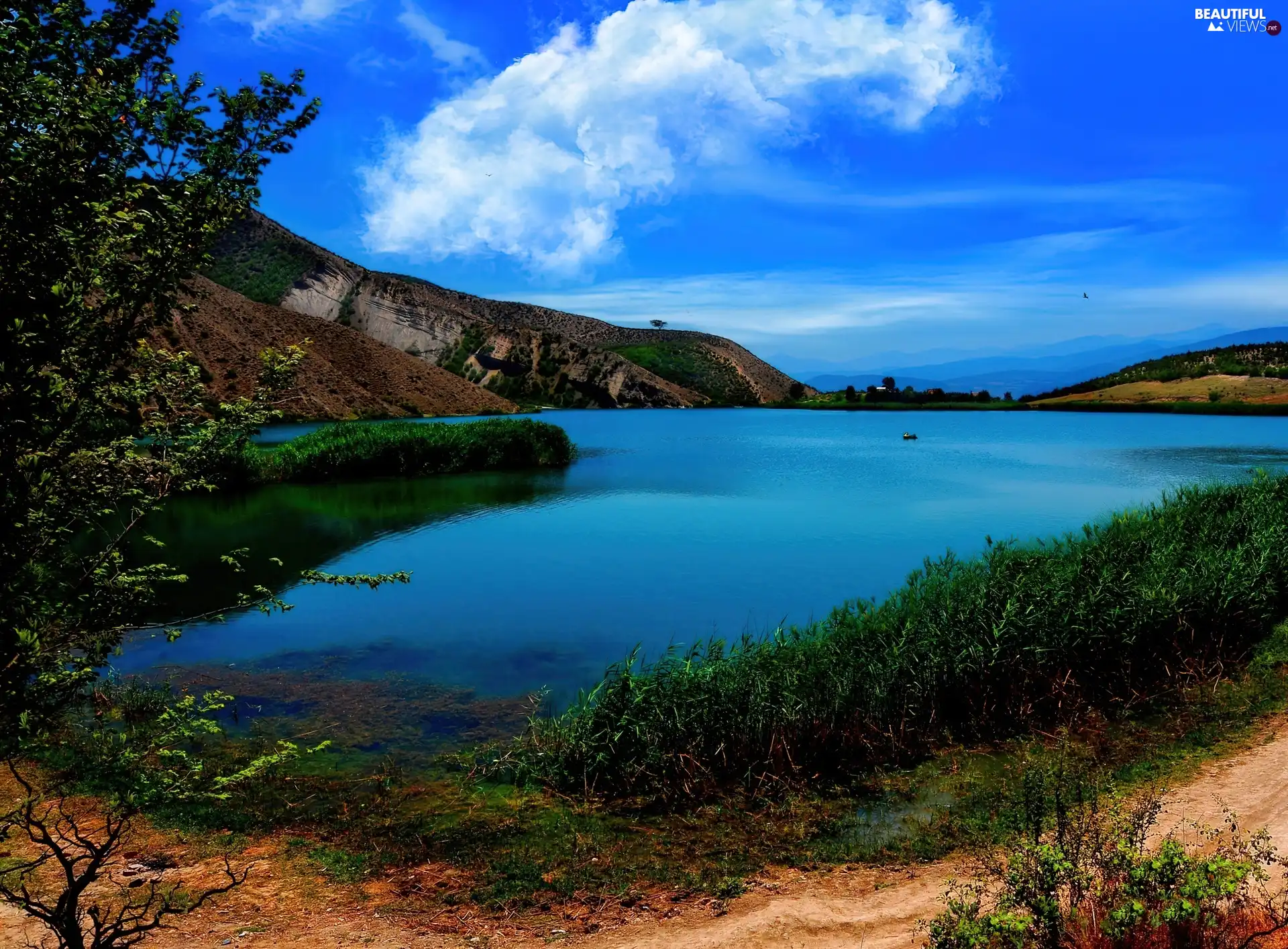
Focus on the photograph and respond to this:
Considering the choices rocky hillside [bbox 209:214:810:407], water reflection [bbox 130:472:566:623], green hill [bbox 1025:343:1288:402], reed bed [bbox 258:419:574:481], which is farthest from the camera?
rocky hillside [bbox 209:214:810:407]

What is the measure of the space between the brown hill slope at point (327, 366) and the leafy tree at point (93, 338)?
62.3m

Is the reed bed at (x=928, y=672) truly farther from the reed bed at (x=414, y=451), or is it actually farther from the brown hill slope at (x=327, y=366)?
the brown hill slope at (x=327, y=366)

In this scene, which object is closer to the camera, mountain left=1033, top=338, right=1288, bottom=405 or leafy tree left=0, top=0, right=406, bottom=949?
leafy tree left=0, top=0, right=406, bottom=949

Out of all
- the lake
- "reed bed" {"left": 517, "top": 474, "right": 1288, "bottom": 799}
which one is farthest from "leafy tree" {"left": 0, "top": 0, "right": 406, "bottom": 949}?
the lake

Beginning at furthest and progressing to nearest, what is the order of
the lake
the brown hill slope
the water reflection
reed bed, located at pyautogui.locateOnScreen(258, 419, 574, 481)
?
1. the brown hill slope
2. reed bed, located at pyautogui.locateOnScreen(258, 419, 574, 481)
3. the water reflection
4. the lake

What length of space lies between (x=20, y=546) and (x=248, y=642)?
37.0 feet

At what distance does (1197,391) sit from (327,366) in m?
89.3

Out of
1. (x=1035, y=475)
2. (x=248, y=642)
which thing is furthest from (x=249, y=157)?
(x=1035, y=475)

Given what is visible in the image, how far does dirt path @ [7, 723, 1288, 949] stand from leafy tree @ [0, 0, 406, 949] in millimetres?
975

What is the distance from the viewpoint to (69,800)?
822 cm

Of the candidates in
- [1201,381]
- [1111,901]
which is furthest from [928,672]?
[1201,381]

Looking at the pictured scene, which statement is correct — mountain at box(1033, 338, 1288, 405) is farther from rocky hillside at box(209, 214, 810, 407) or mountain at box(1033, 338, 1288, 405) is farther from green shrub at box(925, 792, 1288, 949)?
green shrub at box(925, 792, 1288, 949)

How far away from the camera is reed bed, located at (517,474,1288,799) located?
8992mm

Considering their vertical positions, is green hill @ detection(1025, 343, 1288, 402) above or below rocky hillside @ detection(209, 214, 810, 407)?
below
